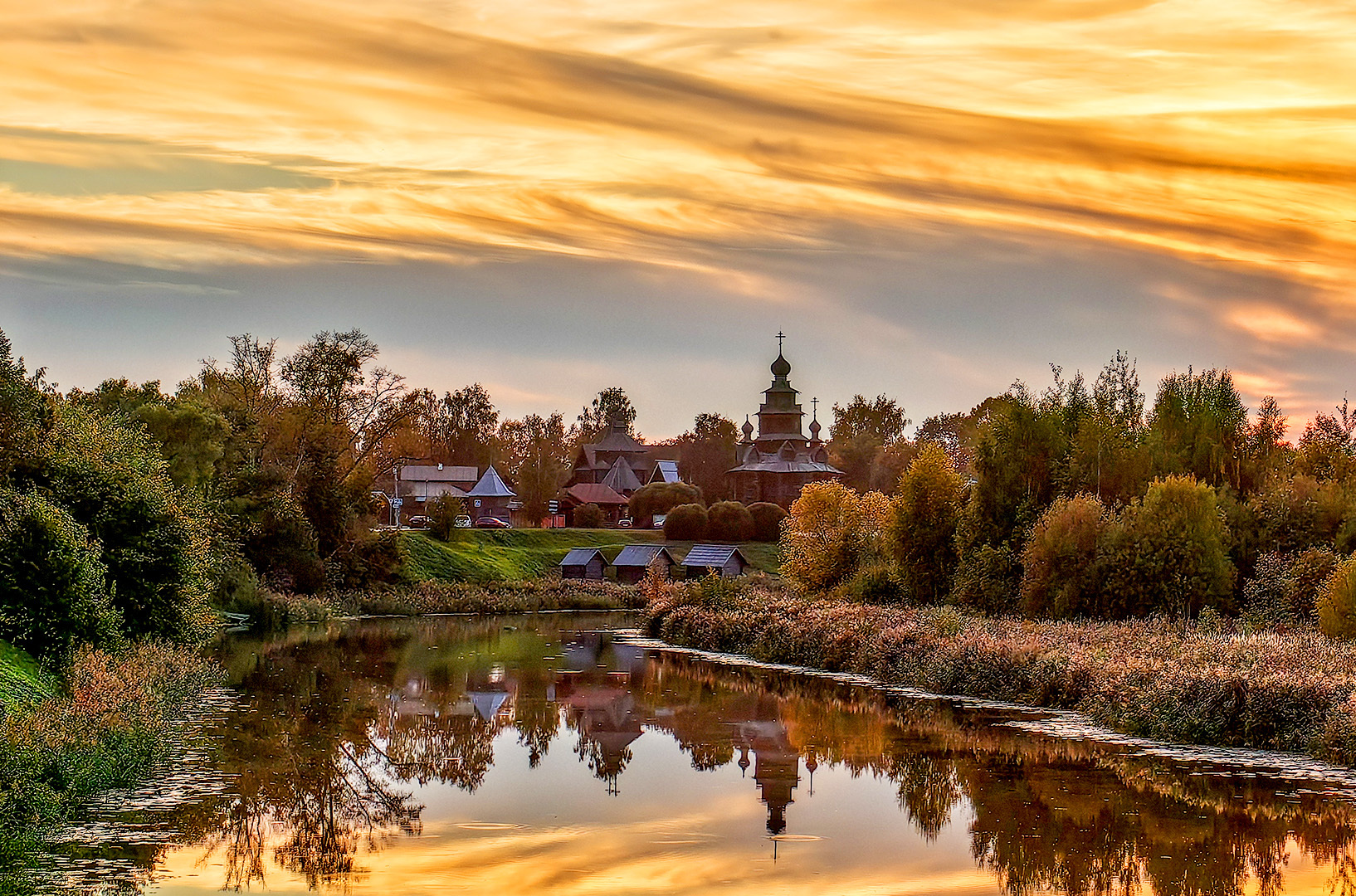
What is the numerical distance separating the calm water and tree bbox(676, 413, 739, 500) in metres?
77.5

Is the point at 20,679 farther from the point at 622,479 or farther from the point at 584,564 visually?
the point at 622,479

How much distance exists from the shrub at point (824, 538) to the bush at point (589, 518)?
45.2m

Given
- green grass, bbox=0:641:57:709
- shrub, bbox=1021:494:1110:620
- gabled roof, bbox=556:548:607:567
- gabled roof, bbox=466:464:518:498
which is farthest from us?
gabled roof, bbox=466:464:518:498

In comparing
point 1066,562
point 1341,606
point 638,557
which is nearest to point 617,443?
point 638,557

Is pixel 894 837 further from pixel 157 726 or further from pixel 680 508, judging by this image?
pixel 680 508

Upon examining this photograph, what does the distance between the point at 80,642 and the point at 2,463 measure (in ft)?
13.7

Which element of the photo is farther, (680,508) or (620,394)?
(620,394)

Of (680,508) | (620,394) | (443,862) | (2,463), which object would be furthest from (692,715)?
(620,394)

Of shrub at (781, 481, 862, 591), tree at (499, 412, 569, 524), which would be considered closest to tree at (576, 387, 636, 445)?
tree at (499, 412, 569, 524)

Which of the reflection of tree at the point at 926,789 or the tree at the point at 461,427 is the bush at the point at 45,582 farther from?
the tree at the point at 461,427

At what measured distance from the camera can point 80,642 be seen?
2202cm

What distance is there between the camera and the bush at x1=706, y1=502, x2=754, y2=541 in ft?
258

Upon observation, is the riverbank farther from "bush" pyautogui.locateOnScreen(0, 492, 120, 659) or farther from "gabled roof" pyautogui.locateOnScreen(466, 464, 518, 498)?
"gabled roof" pyautogui.locateOnScreen(466, 464, 518, 498)

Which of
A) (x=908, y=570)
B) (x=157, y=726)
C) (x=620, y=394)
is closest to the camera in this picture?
(x=157, y=726)
